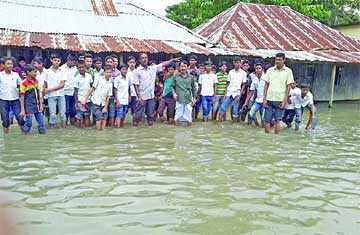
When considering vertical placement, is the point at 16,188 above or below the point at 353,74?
below

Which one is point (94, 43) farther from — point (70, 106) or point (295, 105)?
point (295, 105)

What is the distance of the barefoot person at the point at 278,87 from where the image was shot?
8.64m

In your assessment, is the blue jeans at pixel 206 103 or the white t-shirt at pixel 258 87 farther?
the blue jeans at pixel 206 103

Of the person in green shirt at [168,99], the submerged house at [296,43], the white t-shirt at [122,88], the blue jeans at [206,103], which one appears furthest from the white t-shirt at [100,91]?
the submerged house at [296,43]

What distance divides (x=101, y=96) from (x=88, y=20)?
7531 mm

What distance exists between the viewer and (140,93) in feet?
32.4

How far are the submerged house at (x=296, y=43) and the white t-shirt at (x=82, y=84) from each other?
8.19 meters

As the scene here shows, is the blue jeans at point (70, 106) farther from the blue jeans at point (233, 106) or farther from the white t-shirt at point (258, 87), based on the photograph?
the white t-shirt at point (258, 87)

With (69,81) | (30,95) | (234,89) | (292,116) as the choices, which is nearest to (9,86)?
(30,95)

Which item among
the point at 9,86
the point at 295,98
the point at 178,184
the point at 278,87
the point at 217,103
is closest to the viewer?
the point at 178,184

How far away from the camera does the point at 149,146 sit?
302 inches

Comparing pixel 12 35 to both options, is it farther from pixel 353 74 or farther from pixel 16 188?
pixel 353 74

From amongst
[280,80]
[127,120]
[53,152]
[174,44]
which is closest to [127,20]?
[174,44]

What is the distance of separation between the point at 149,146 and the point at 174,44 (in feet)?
26.5
